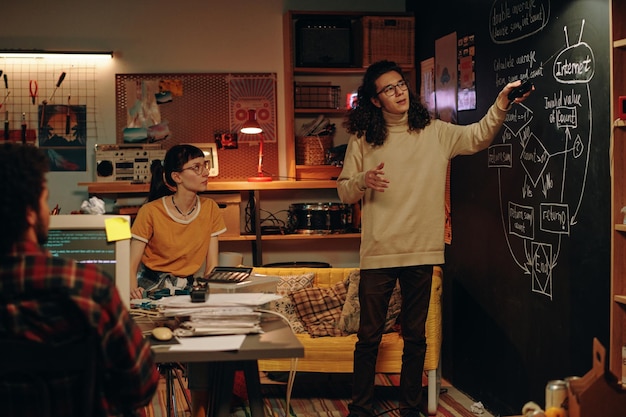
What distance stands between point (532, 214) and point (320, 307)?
1.29 meters

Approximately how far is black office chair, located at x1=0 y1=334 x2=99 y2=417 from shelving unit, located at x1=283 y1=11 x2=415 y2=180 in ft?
13.3

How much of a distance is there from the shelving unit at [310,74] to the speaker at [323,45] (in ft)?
0.15

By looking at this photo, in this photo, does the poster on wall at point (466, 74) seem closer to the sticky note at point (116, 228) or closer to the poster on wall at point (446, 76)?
the poster on wall at point (446, 76)

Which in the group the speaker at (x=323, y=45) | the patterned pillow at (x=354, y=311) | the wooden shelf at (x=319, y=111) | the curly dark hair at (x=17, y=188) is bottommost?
the patterned pillow at (x=354, y=311)

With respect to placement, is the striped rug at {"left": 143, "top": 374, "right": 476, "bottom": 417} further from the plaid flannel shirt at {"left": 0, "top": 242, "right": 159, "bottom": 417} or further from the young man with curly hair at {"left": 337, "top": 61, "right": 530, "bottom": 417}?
the plaid flannel shirt at {"left": 0, "top": 242, "right": 159, "bottom": 417}

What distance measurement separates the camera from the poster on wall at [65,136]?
573cm

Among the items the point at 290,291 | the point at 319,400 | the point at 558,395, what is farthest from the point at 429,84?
the point at 558,395

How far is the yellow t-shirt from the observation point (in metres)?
3.81

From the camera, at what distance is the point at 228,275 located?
268 centimetres

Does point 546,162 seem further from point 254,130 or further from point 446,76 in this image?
point 254,130

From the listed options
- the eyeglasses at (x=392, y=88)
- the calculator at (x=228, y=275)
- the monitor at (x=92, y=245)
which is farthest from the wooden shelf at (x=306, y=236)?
the monitor at (x=92, y=245)

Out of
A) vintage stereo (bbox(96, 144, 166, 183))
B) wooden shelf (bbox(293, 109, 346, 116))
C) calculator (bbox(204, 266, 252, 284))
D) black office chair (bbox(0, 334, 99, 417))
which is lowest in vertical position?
black office chair (bbox(0, 334, 99, 417))

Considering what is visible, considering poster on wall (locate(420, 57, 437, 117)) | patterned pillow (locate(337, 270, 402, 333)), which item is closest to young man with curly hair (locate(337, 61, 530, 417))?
patterned pillow (locate(337, 270, 402, 333))

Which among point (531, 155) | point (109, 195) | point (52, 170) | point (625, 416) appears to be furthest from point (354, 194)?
point (52, 170)
